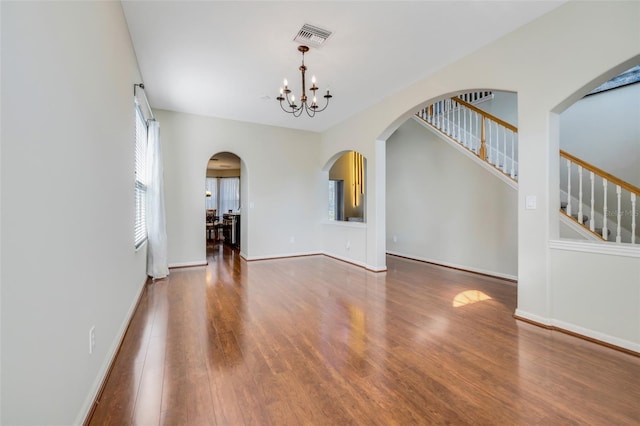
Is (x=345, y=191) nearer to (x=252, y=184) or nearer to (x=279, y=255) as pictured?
→ (x=279, y=255)

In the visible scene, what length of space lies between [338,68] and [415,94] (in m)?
1.17

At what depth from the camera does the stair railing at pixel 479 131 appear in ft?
14.7

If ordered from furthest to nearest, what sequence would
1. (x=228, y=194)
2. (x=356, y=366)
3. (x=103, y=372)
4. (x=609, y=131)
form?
(x=228, y=194) < (x=609, y=131) < (x=356, y=366) < (x=103, y=372)

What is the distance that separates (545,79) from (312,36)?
7.37ft

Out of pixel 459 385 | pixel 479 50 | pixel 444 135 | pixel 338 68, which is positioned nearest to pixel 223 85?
pixel 338 68

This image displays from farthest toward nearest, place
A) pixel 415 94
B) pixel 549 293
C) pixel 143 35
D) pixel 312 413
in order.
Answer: pixel 415 94 → pixel 143 35 → pixel 549 293 → pixel 312 413

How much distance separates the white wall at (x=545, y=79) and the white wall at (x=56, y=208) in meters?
3.46

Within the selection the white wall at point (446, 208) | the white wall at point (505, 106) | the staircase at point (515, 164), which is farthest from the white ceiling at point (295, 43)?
the white wall at point (505, 106)

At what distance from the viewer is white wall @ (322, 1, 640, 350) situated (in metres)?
2.26

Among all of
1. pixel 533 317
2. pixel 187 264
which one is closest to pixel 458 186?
pixel 533 317

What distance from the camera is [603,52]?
2283mm

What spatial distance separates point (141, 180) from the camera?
3820 mm

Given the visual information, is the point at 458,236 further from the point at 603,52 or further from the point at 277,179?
the point at 277,179

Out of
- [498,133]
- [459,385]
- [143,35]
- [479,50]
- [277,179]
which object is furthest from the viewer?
[277,179]
